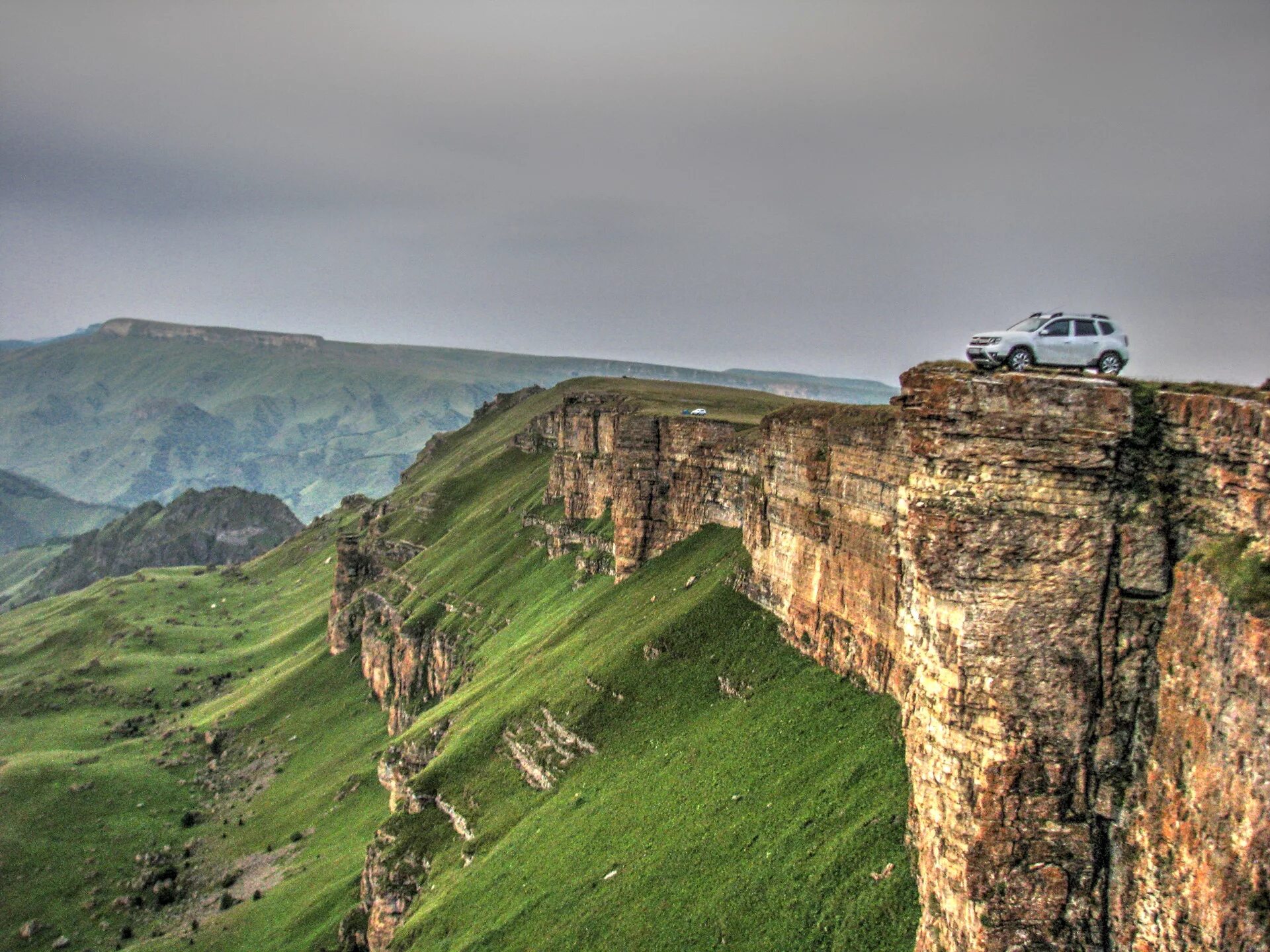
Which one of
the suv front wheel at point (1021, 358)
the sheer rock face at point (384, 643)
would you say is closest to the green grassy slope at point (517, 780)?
the sheer rock face at point (384, 643)

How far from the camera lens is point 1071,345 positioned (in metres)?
23.4

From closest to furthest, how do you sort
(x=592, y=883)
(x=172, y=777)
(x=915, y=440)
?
(x=915, y=440), (x=592, y=883), (x=172, y=777)

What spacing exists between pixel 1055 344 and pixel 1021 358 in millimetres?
1012

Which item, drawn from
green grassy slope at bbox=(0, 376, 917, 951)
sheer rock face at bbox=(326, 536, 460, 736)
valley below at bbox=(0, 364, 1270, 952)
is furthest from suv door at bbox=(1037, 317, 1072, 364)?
sheer rock face at bbox=(326, 536, 460, 736)

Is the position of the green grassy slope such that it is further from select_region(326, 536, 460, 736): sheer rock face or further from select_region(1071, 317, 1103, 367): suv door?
select_region(1071, 317, 1103, 367): suv door

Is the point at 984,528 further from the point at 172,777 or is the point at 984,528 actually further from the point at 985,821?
the point at 172,777

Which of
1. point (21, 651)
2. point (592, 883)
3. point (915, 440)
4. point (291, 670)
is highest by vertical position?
point (915, 440)

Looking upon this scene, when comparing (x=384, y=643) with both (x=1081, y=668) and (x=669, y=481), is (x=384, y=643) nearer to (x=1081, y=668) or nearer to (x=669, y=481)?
(x=669, y=481)

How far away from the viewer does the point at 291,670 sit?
128125 millimetres

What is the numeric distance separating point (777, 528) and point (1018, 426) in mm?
31544

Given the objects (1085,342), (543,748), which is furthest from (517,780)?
(1085,342)

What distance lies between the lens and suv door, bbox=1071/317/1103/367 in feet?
76.8

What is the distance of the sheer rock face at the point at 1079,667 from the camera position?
52.2 feet

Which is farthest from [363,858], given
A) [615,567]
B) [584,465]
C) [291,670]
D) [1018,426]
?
[1018,426]
